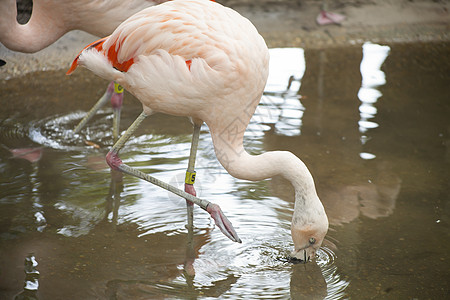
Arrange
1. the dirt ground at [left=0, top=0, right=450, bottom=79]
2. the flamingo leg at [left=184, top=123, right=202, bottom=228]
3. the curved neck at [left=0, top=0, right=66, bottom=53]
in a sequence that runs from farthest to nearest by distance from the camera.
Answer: the dirt ground at [left=0, top=0, right=450, bottom=79] → the curved neck at [left=0, top=0, right=66, bottom=53] → the flamingo leg at [left=184, top=123, right=202, bottom=228]

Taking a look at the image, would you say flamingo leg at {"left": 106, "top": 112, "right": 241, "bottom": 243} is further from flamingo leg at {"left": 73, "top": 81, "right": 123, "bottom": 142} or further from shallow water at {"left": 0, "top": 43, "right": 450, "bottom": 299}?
flamingo leg at {"left": 73, "top": 81, "right": 123, "bottom": 142}

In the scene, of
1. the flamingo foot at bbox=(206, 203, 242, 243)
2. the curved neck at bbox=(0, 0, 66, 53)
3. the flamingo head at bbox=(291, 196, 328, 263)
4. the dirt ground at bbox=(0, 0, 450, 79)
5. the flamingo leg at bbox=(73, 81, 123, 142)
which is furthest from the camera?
the dirt ground at bbox=(0, 0, 450, 79)

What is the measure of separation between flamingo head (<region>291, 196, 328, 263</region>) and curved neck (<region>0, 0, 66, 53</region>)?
2.52 meters

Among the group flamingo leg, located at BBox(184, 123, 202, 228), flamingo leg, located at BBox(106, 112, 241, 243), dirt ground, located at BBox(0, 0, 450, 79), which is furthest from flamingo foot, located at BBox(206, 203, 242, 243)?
dirt ground, located at BBox(0, 0, 450, 79)

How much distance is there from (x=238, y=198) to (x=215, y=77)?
1145mm

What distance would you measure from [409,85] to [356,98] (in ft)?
2.22

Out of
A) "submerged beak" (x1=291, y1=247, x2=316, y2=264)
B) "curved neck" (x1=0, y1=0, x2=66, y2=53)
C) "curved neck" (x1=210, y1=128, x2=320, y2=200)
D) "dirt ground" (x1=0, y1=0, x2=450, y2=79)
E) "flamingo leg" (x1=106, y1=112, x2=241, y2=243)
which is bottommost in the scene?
"dirt ground" (x1=0, y1=0, x2=450, y2=79)

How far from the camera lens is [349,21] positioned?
25.5ft

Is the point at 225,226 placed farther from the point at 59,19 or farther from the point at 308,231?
the point at 59,19

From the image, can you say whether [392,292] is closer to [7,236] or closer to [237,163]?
[237,163]

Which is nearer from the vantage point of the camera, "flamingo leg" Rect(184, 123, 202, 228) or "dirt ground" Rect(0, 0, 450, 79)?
"flamingo leg" Rect(184, 123, 202, 228)

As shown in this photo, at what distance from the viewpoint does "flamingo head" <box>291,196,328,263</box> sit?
10.2 feet

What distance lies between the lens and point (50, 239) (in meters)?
3.52

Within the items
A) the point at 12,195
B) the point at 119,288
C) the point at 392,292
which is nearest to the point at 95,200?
the point at 12,195
